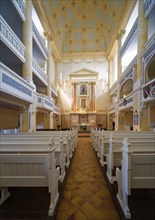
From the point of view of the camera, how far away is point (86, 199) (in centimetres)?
260

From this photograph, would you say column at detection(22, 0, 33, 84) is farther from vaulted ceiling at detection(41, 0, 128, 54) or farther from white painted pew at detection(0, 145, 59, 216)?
white painted pew at detection(0, 145, 59, 216)

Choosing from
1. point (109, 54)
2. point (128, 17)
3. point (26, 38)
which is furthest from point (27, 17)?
point (109, 54)

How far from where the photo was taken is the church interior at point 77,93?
2.35 m

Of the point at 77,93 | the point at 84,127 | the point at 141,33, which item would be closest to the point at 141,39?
the point at 141,33

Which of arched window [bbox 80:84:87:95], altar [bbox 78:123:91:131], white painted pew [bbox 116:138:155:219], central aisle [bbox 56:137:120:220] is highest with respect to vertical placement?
arched window [bbox 80:84:87:95]

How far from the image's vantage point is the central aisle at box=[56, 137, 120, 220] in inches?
85.9

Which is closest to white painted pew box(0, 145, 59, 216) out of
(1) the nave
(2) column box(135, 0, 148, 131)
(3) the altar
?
(1) the nave

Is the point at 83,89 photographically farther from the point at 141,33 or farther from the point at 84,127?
the point at 141,33

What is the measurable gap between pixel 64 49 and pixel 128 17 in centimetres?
952

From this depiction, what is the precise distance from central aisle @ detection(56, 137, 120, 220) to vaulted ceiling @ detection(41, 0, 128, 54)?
46.6 ft

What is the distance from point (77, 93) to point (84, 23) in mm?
A: 8688

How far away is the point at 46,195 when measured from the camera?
261 centimetres

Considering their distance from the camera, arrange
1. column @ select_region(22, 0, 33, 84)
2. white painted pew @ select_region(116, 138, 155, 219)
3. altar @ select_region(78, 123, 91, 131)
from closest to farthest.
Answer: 1. white painted pew @ select_region(116, 138, 155, 219)
2. column @ select_region(22, 0, 33, 84)
3. altar @ select_region(78, 123, 91, 131)

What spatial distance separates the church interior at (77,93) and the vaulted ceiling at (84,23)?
10 cm
